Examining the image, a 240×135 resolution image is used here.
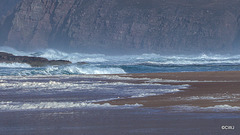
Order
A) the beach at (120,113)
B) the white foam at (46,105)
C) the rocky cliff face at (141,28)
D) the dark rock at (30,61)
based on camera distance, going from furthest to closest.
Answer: the rocky cliff face at (141,28), the dark rock at (30,61), the white foam at (46,105), the beach at (120,113)

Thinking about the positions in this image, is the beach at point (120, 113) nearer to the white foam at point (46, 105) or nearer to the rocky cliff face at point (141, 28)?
the white foam at point (46, 105)

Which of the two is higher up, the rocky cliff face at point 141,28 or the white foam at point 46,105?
the rocky cliff face at point 141,28

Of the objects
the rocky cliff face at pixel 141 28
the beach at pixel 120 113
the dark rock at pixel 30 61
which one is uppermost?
the rocky cliff face at pixel 141 28

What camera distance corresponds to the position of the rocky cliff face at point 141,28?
10850 centimetres

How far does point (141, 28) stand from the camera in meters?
111

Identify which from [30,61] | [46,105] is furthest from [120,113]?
[30,61]

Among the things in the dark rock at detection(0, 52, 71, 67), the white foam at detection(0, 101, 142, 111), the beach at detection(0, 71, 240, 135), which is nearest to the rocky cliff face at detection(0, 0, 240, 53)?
the dark rock at detection(0, 52, 71, 67)

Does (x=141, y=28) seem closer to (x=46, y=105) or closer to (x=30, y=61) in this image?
(x=30, y=61)

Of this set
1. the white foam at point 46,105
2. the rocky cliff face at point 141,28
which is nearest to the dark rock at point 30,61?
the white foam at point 46,105

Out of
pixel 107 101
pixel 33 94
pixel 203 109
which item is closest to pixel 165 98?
pixel 107 101

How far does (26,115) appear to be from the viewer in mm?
9125

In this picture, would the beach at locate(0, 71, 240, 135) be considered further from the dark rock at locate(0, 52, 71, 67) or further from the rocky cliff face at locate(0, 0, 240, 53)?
the rocky cliff face at locate(0, 0, 240, 53)

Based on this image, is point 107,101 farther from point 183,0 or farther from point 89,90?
point 183,0

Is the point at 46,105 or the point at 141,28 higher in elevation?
the point at 141,28
